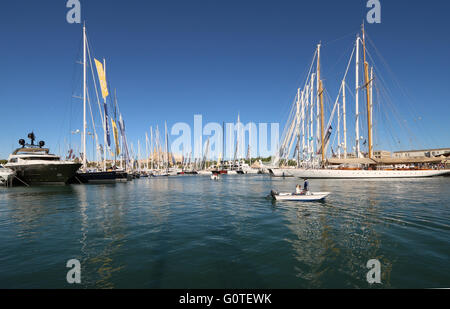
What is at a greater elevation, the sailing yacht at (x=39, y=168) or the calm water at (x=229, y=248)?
the sailing yacht at (x=39, y=168)

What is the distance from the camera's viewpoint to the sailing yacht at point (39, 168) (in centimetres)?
4112

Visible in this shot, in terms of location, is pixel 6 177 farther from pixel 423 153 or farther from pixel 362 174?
pixel 423 153

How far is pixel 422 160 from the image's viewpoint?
2181 inches

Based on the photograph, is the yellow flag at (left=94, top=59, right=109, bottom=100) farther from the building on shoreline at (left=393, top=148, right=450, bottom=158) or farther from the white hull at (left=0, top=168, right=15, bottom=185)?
the building on shoreline at (left=393, top=148, right=450, bottom=158)

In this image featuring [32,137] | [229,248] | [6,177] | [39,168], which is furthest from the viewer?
[32,137]

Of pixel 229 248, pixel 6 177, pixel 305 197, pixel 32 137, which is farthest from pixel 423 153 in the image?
pixel 6 177

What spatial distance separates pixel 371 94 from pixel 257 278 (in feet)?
223

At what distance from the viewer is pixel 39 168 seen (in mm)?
41219

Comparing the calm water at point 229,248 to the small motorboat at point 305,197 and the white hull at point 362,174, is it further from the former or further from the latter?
the white hull at point 362,174

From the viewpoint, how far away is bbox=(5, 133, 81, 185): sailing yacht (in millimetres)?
41125

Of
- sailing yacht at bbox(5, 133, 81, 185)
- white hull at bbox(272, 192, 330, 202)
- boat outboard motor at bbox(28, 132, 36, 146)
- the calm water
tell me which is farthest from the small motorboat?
boat outboard motor at bbox(28, 132, 36, 146)

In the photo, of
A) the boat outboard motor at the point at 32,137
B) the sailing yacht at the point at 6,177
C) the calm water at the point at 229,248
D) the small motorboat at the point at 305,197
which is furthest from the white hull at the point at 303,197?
the boat outboard motor at the point at 32,137
